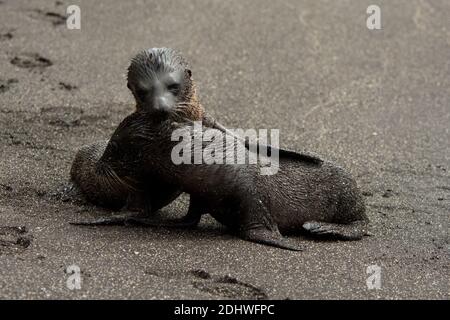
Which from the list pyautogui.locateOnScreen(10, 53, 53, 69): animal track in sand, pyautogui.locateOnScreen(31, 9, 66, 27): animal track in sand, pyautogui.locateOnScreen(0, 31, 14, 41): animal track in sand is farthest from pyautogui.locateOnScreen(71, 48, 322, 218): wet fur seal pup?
pyautogui.locateOnScreen(31, 9, 66, 27): animal track in sand

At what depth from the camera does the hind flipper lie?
5230mm

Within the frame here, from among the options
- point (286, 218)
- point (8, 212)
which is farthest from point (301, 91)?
point (8, 212)

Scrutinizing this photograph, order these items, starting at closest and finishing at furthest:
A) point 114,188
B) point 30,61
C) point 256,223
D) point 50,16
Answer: point 256,223 → point 114,188 → point 30,61 → point 50,16

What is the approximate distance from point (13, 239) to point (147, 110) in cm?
97

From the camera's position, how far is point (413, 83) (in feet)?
26.8

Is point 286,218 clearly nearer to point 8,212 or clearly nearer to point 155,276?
point 155,276

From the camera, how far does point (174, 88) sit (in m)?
4.98

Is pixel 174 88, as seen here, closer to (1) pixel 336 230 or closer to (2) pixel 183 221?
(2) pixel 183 221

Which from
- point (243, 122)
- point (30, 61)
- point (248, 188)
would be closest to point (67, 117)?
point (30, 61)

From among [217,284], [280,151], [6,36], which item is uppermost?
[6,36]

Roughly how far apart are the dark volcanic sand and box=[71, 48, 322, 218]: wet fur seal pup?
0.17 metres

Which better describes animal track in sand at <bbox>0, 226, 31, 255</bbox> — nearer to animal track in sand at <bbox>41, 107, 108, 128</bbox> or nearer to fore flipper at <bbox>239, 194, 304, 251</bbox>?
fore flipper at <bbox>239, 194, 304, 251</bbox>

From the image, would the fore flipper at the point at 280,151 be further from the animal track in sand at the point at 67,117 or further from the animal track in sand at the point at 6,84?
the animal track in sand at the point at 6,84

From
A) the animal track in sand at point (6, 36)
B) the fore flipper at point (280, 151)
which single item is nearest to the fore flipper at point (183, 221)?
the fore flipper at point (280, 151)
